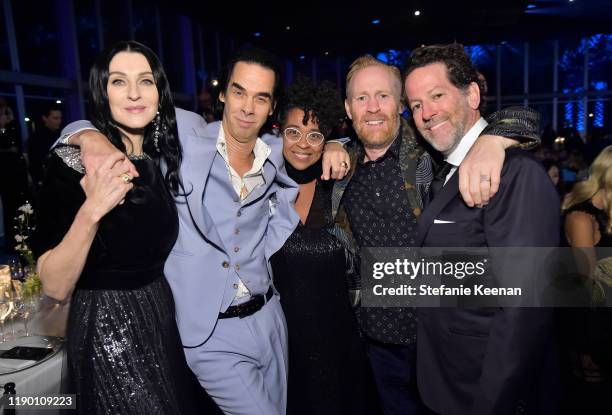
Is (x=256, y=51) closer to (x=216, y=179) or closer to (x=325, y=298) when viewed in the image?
(x=216, y=179)

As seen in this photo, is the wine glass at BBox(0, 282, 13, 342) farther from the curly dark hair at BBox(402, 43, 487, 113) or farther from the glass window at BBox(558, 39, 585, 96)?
the glass window at BBox(558, 39, 585, 96)

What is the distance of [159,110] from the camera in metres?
1.77

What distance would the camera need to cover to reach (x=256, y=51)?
81.7 inches

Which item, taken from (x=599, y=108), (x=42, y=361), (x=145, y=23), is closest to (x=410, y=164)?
(x=42, y=361)

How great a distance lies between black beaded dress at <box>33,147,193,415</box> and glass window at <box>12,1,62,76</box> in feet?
22.1

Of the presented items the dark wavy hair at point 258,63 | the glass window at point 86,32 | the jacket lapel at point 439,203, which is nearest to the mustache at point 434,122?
the jacket lapel at point 439,203

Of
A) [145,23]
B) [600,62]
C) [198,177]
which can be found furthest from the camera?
[600,62]

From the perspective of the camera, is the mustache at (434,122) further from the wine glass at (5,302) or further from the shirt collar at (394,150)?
the wine glass at (5,302)

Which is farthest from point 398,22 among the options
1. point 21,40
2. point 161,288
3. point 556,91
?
point 161,288

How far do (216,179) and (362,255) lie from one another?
87cm

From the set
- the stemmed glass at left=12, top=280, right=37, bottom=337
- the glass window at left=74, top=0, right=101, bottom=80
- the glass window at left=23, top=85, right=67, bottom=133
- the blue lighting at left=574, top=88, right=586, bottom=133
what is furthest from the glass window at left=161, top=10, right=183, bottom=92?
the blue lighting at left=574, top=88, right=586, bottom=133

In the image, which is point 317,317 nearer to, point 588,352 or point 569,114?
point 588,352

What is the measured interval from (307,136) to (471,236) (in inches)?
45.1

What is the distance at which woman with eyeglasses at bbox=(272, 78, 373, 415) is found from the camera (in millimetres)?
2293
